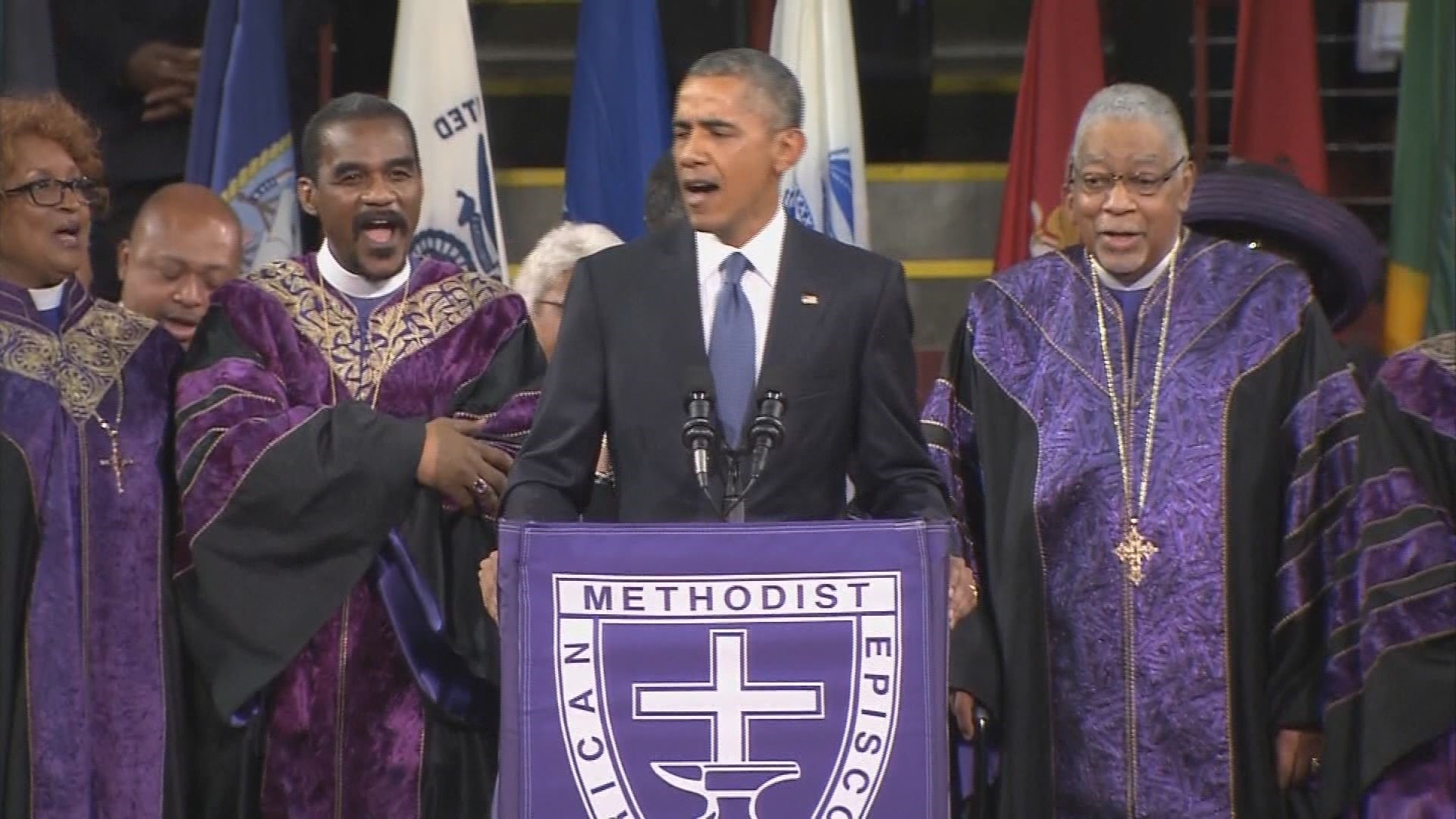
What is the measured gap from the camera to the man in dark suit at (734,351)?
4.12 metres

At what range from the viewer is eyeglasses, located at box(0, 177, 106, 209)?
191 inches

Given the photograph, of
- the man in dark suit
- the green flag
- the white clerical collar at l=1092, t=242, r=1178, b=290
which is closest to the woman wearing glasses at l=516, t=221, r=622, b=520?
the white clerical collar at l=1092, t=242, r=1178, b=290

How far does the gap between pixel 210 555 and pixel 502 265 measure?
2324 millimetres

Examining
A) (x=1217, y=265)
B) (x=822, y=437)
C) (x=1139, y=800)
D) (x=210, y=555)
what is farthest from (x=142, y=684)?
(x=1217, y=265)

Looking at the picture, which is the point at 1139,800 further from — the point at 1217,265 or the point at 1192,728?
the point at 1217,265

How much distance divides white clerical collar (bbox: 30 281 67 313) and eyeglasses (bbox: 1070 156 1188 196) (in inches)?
82.5

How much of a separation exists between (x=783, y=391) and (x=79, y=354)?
5.21 feet

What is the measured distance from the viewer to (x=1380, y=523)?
14.3 ft

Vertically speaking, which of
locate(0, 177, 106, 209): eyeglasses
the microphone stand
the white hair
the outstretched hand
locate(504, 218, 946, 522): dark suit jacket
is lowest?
the outstretched hand

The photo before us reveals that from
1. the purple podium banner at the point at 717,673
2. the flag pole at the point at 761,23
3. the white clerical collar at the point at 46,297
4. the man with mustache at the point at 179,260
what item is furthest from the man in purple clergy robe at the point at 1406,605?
the flag pole at the point at 761,23

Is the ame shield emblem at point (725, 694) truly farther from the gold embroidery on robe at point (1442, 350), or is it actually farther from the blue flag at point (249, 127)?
the blue flag at point (249, 127)

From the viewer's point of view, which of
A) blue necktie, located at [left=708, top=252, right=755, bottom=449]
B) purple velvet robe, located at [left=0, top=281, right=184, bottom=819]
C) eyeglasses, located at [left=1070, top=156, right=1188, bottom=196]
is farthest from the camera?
eyeglasses, located at [left=1070, top=156, right=1188, bottom=196]

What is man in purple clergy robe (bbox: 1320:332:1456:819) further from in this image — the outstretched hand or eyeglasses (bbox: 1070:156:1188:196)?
the outstretched hand

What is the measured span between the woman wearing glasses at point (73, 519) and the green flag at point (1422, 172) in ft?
12.3
